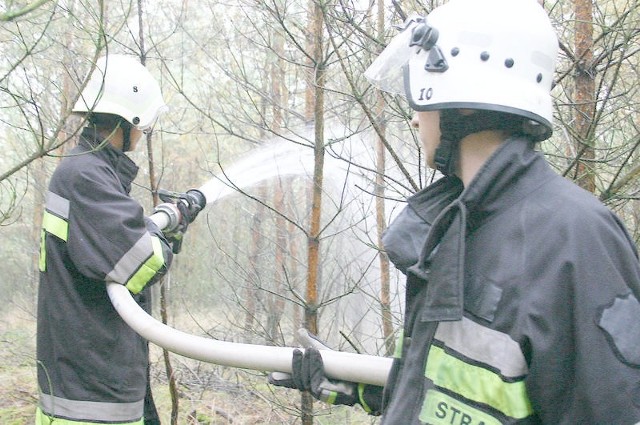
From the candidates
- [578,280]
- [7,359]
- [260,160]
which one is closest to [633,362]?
[578,280]

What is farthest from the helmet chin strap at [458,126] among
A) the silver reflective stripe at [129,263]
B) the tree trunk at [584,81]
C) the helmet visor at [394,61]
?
the tree trunk at [584,81]

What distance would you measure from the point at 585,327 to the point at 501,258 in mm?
244

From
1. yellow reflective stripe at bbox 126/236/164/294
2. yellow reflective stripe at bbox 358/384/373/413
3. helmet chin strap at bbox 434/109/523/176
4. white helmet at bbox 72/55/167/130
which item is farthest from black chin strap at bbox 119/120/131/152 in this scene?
helmet chin strap at bbox 434/109/523/176

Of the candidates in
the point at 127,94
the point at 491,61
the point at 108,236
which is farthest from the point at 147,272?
the point at 491,61

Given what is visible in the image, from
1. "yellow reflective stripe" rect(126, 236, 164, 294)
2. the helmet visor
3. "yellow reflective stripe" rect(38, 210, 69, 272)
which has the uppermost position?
the helmet visor

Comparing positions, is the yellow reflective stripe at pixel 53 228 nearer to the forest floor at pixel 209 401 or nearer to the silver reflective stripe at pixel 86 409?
the silver reflective stripe at pixel 86 409

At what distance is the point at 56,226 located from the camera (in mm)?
3270

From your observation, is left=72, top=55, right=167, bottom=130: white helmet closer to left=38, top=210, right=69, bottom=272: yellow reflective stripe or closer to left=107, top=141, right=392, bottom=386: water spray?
left=38, top=210, right=69, bottom=272: yellow reflective stripe

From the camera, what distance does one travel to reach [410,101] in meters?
1.91

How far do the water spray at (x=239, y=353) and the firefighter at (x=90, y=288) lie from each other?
16 cm

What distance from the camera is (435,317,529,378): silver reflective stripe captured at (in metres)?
1.51

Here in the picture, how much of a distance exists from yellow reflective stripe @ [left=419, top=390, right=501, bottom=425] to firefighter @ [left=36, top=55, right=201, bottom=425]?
6.16ft

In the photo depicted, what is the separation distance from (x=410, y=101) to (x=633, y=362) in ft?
2.89

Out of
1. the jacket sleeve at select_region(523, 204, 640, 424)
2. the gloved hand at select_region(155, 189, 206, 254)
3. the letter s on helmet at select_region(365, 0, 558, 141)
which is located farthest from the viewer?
the gloved hand at select_region(155, 189, 206, 254)
